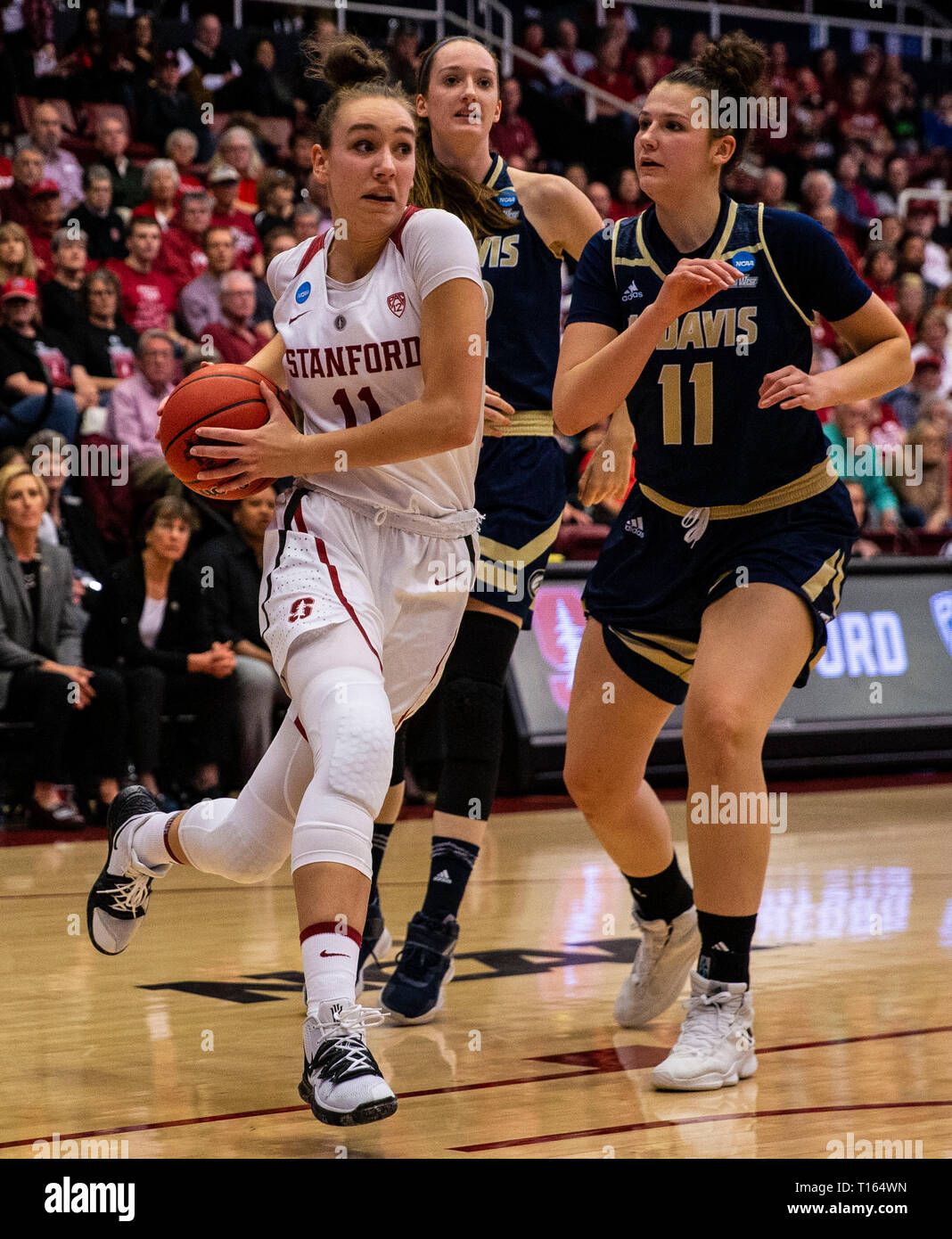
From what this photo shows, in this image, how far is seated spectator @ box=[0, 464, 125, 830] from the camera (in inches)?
316

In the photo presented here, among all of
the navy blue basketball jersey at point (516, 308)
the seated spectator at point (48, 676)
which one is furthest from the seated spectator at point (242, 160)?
the navy blue basketball jersey at point (516, 308)

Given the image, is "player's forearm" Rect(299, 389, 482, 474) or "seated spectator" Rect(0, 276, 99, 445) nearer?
"player's forearm" Rect(299, 389, 482, 474)

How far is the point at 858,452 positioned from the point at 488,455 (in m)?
6.51

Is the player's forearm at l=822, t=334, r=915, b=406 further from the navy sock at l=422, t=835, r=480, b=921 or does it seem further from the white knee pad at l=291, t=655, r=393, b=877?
the navy sock at l=422, t=835, r=480, b=921

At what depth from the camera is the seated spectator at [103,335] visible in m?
10.0

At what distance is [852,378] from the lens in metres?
3.86

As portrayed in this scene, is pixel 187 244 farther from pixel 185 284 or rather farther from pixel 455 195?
pixel 455 195

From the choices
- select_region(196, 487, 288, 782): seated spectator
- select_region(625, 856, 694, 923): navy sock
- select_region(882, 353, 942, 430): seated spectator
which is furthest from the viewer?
select_region(882, 353, 942, 430): seated spectator

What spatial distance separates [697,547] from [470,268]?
2.81ft

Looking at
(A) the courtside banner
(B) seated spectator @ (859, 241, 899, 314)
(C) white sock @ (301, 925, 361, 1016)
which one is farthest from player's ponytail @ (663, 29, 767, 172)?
(B) seated spectator @ (859, 241, 899, 314)

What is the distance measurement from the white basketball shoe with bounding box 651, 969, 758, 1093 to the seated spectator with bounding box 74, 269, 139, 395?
6.88 metres

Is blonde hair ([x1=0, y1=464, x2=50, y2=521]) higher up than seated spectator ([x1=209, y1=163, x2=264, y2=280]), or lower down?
lower down

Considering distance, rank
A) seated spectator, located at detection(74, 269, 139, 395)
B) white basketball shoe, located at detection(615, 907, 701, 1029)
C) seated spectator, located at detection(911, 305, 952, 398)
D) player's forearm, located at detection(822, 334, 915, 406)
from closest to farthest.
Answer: player's forearm, located at detection(822, 334, 915, 406), white basketball shoe, located at detection(615, 907, 701, 1029), seated spectator, located at detection(74, 269, 139, 395), seated spectator, located at detection(911, 305, 952, 398)

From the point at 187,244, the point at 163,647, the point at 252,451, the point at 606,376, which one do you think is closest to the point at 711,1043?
the point at 606,376
